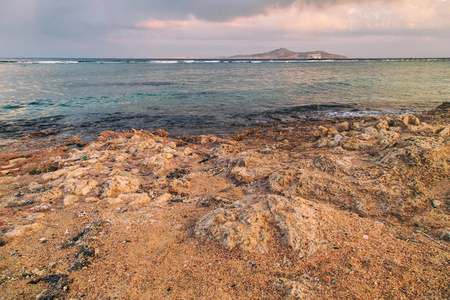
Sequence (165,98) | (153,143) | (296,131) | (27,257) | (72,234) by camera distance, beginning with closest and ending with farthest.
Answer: (27,257) < (72,234) < (153,143) < (296,131) < (165,98)

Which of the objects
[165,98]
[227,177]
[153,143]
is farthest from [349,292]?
[165,98]

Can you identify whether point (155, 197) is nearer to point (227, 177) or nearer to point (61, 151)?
point (227, 177)

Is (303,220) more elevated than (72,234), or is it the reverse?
(303,220)

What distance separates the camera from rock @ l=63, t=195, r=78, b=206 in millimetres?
3902

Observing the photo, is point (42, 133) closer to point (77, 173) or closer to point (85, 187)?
point (77, 173)

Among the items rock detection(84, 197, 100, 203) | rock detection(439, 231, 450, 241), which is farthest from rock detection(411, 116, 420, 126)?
rock detection(84, 197, 100, 203)

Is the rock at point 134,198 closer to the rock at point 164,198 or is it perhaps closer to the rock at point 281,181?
the rock at point 164,198

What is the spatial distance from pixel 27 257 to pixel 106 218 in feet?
3.13

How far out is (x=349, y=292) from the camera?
6.47 feet

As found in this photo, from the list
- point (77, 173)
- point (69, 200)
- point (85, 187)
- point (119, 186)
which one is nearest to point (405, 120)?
point (119, 186)

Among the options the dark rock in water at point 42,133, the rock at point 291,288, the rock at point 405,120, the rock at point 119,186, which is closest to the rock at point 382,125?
the rock at point 405,120

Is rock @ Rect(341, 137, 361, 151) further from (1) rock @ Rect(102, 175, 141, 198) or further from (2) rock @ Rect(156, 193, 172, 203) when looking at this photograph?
(1) rock @ Rect(102, 175, 141, 198)

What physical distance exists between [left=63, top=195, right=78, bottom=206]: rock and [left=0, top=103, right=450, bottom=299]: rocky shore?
0.03 m

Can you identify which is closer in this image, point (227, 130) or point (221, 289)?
point (221, 289)
